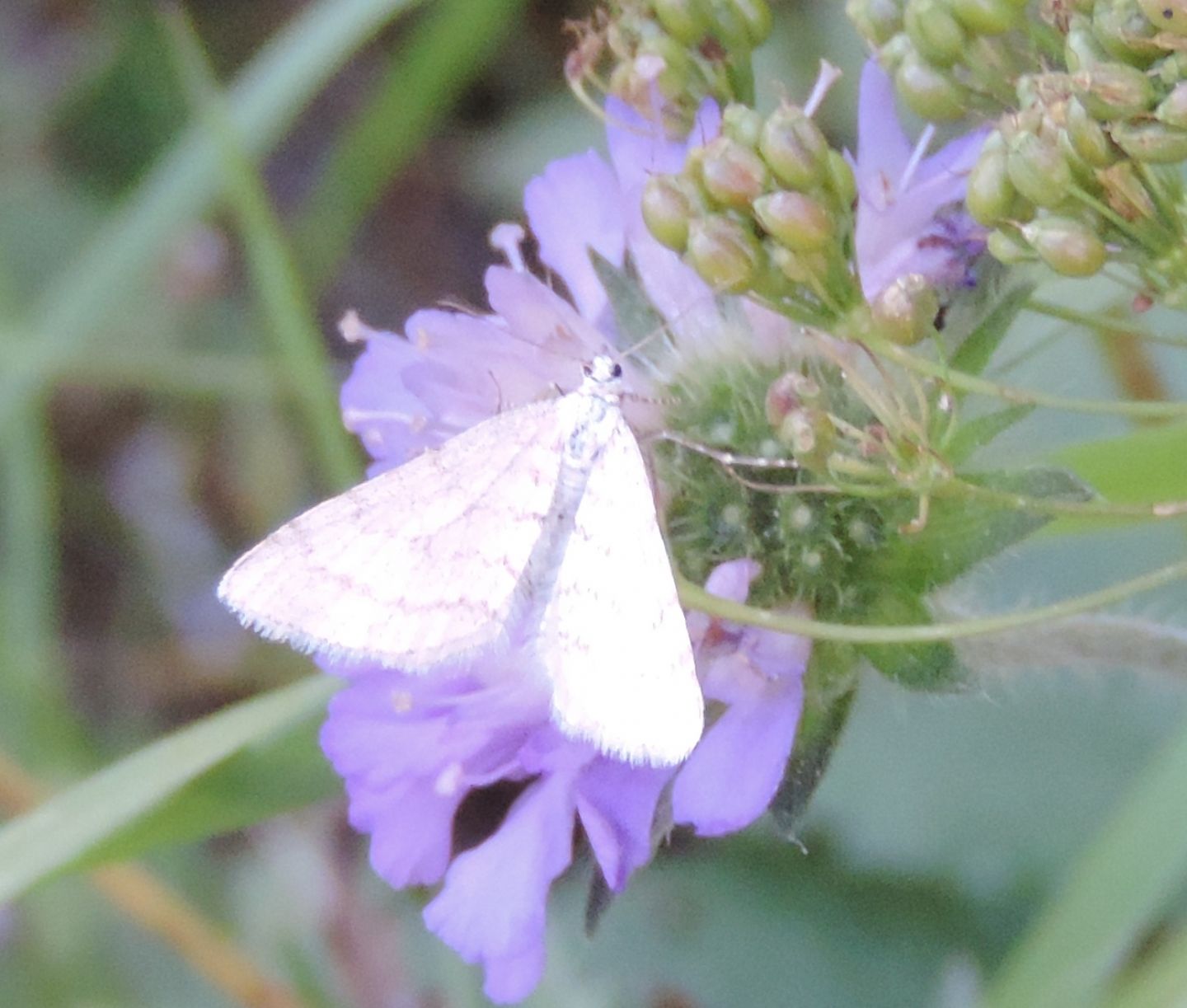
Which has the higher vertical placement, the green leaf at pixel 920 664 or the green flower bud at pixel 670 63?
the green flower bud at pixel 670 63

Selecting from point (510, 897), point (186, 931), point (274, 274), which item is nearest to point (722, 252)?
point (510, 897)

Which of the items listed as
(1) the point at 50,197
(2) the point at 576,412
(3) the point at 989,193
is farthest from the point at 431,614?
(1) the point at 50,197

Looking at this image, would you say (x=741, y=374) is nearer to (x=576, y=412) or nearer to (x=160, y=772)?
(x=576, y=412)

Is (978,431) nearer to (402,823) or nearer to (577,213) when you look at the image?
(577,213)

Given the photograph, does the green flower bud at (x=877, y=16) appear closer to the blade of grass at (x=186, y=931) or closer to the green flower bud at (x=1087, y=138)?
the green flower bud at (x=1087, y=138)

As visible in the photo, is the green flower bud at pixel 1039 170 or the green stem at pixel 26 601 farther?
the green stem at pixel 26 601

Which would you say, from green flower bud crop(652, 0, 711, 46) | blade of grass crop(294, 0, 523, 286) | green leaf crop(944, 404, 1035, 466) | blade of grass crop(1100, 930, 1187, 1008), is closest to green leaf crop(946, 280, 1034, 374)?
green leaf crop(944, 404, 1035, 466)

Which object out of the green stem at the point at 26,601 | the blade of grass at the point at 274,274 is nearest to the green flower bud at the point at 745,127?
the blade of grass at the point at 274,274
